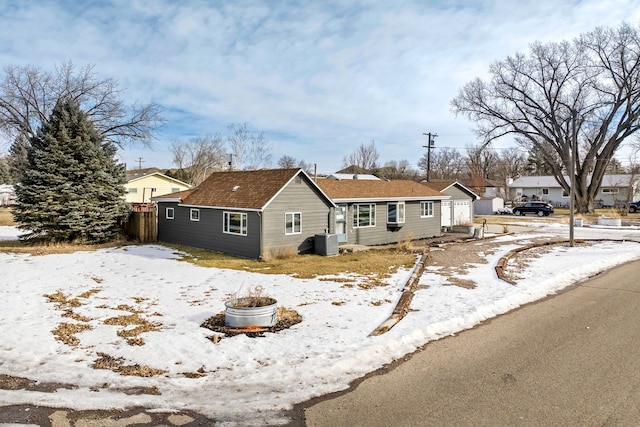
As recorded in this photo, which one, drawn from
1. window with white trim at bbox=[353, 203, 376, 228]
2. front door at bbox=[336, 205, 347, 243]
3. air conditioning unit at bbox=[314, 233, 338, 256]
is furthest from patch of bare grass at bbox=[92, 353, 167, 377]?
window with white trim at bbox=[353, 203, 376, 228]

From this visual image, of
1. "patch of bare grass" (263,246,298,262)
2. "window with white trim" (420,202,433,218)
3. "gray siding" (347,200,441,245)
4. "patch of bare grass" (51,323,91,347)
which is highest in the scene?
"window with white trim" (420,202,433,218)

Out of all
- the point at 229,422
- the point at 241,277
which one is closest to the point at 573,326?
the point at 229,422

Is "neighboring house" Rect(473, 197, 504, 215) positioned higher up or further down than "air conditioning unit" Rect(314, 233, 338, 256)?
higher up

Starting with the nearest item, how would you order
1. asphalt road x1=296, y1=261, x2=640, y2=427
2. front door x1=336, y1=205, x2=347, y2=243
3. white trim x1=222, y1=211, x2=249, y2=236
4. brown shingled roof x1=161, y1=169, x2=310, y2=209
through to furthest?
asphalt road x1=296, y1=261, x2=640, y2=427, white trim x1=222, y1=211, x2=249, y2=236, brown shingled roof x1=161, y1=169, x2=310, y2=209, front door x1=336, y1=205, x2=347, y2=243

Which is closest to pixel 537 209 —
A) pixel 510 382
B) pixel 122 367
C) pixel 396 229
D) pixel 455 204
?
pixel 455 204

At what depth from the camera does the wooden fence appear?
2269 cm

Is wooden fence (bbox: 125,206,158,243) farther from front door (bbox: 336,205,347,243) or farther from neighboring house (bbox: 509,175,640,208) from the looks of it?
neighboring house (bbox: 509,175,640,208)

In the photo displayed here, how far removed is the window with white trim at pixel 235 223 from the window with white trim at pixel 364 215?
6.30 metres

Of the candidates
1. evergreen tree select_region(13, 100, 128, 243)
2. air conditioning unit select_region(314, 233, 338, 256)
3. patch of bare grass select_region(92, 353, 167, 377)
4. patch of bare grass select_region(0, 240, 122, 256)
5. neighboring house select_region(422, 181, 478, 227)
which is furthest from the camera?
neighboring house select_region(422, 181, 478, 227)

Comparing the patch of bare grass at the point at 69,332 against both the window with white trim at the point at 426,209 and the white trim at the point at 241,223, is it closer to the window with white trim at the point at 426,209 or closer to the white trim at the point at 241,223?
the white trim at the point at 241,223

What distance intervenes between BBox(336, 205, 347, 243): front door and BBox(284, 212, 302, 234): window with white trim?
9.40 feet

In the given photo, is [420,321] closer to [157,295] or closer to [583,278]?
[157,295]

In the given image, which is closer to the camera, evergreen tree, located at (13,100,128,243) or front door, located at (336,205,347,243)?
evergreen tree, located at (13,100,128,243)

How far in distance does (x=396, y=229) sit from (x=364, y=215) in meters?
2.53
